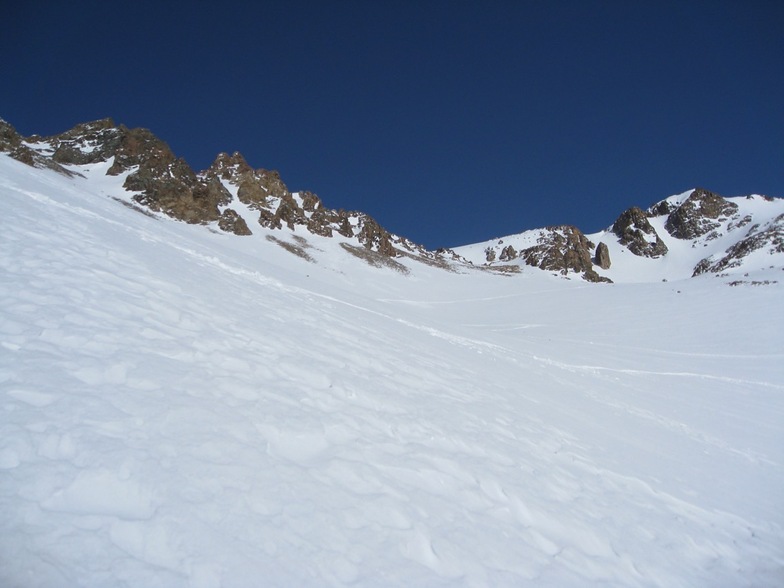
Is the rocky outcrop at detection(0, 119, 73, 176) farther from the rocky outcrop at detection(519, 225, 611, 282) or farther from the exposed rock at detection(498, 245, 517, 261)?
the exposed rock at detection(498, 245, 517, 261)

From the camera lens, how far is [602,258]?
101562mm

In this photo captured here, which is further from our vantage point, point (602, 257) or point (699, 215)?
point (699, 215)

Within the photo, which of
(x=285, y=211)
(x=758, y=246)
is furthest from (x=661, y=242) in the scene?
(x=285, y=211)

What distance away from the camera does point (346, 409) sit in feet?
17.0

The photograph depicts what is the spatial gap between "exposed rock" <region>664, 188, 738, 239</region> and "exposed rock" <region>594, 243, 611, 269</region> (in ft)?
79.3

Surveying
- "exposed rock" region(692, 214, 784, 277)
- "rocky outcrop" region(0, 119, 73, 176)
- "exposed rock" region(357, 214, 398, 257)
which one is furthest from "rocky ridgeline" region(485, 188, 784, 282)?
"rocky outcrop" region(0, 119, 73, 176)

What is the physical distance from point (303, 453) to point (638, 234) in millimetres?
126844

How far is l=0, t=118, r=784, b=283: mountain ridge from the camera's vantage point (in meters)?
46.0

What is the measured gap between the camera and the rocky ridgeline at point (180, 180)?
45.2m

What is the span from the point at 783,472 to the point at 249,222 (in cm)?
5105

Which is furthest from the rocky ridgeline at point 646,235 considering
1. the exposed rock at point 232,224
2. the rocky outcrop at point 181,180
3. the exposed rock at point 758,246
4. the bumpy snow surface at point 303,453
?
the bumpy snow surface at point 303,453

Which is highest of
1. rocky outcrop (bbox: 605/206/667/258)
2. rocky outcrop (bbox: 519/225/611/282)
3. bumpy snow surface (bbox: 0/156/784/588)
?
rocky outcrop (bbox: 605/206/667/258)

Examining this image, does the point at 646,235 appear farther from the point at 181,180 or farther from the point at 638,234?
the point at 181,180

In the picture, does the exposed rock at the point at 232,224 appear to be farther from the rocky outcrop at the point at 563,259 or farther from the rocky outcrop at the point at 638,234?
the rocky outcrop at the point at 638,234
